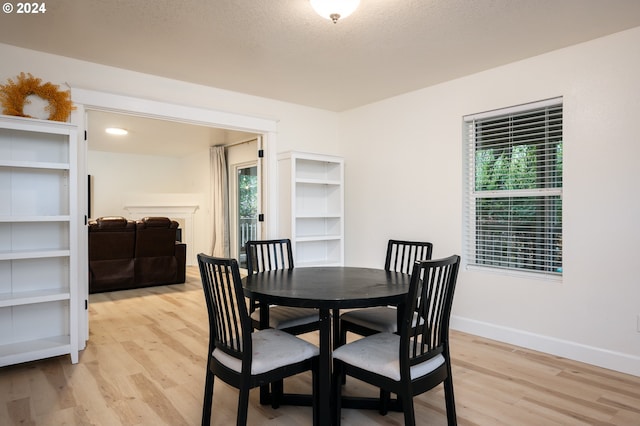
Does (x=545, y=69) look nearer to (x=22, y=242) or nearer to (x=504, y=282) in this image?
(x=504, y=282)

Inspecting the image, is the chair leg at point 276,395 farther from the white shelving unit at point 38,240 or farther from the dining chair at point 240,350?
the white shelving unit at point 38,240

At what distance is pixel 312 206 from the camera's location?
16.3 feet

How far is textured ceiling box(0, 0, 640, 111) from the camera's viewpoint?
8.21 ft

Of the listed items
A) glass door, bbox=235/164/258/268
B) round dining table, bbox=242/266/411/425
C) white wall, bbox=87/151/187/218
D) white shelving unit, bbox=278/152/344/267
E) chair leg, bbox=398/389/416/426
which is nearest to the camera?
chair leg, bbox=398/389/416/426

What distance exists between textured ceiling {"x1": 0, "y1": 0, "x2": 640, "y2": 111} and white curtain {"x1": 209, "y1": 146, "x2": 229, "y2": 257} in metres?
3.58

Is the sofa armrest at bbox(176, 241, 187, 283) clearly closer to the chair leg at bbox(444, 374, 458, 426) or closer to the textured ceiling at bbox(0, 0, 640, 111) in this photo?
the textured ceiling at bbox(0, 0, 640, 111)

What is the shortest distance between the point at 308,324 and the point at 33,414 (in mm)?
1624

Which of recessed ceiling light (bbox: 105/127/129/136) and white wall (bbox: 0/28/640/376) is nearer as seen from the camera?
white wall (bbox: 0/28/640/376)

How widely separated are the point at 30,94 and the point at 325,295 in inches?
108

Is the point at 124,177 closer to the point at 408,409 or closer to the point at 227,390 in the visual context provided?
the point at 227,390

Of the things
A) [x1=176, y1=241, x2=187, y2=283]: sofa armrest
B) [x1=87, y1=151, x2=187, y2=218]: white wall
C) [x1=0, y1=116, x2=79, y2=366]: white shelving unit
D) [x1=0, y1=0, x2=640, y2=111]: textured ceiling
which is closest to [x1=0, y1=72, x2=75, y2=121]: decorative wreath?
[x1=0, y1=116, x2=79, y2=366]: white shelving unit

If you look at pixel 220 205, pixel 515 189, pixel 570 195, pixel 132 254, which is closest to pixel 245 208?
pixel 220 205

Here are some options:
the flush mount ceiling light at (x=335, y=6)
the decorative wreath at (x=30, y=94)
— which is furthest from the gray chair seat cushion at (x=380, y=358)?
the decorative wreath at (x=30, y=94)

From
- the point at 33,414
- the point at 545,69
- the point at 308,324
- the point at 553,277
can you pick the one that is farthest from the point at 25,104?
the point at 553,277
